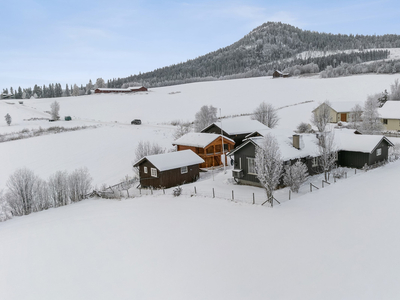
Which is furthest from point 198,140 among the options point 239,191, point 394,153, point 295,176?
point 394,153

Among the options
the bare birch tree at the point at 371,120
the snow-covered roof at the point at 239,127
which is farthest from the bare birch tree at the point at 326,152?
the bare birch tree at the point at 371,120

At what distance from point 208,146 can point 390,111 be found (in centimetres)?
3629

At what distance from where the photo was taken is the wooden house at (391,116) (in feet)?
164

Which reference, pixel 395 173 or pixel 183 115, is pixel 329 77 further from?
pixel 395 173

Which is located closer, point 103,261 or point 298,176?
point 103,261

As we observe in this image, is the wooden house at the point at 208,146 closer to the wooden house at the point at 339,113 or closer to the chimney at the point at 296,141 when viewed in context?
the chimney at the point at 296,141

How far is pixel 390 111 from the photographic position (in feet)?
169

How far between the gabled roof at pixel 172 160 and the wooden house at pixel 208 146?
4041mm

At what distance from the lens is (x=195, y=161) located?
1256 inches

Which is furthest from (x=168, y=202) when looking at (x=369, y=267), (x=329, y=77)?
(x=329, y=77)

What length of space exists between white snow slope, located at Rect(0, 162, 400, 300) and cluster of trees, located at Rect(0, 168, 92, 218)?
4.77 meters

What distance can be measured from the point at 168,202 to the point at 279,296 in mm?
13524

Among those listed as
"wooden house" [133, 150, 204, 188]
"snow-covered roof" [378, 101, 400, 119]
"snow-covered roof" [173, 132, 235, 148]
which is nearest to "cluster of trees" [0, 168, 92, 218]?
"wooden house" [133, 150, 204, 188]

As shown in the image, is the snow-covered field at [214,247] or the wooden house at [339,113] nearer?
the snow-covered field at [214,247]
